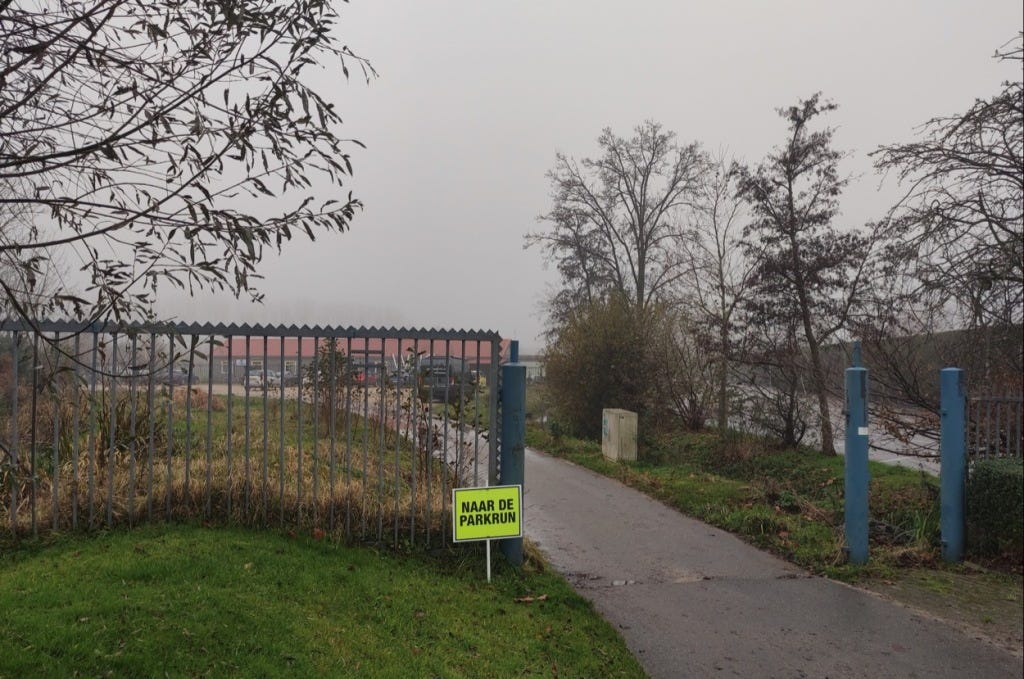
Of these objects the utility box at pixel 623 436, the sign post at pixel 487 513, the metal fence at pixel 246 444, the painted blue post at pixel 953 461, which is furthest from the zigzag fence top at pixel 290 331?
the utility box at pixel 623 436

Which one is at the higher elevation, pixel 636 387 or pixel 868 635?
pixel 636 387

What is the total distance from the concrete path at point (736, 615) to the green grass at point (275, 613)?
498mm

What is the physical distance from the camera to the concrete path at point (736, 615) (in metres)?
4.66

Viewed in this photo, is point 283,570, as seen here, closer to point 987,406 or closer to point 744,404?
point 987,406

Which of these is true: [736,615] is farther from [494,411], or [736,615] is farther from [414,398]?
[414,398]

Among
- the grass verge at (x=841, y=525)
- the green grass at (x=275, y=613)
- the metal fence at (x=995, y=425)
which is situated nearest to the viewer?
the green grass at (x=275, y=613)

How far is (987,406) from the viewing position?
7.43 m

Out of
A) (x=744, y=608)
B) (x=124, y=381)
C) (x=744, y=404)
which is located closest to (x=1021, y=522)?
(x=744, y=608)

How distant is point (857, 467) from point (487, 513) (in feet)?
12.1

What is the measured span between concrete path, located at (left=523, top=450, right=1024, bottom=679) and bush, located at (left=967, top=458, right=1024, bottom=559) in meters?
1.96

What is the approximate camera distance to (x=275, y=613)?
4.12 meters

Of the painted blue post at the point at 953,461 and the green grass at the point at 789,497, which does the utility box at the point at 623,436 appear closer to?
the green grass at the point at 789,497

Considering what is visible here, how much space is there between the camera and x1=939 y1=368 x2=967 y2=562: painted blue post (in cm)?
721

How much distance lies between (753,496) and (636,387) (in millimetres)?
8491
